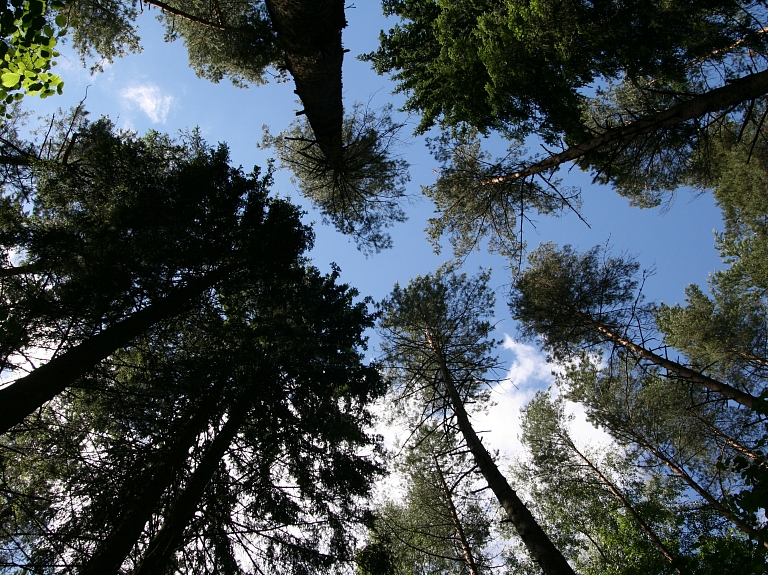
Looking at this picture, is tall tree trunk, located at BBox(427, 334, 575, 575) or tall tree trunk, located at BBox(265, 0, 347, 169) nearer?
tall tree trunk, located at BBox(265, 0, 347, 169)

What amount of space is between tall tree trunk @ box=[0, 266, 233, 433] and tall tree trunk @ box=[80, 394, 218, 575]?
69.4 inches

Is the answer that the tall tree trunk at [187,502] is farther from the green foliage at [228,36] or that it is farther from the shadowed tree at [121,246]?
the green foliage at [228,36]

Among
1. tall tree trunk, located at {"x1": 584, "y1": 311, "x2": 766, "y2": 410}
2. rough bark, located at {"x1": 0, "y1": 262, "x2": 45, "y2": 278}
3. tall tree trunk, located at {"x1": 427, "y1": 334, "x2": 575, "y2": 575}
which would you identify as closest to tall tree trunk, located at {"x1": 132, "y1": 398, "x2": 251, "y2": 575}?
rough bark, located at {"x1": 0, "y1": 262, "x2": 45, "y2": 278}

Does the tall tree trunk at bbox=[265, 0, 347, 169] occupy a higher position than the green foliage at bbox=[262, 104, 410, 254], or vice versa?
the green foliage at bbox=[262, 104, 410, 254]

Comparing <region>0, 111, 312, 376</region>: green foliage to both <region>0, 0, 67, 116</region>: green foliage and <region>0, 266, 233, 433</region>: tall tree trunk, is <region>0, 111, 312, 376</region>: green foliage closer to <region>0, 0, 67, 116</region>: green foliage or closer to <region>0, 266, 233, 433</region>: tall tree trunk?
<region>0, 266, 233, 433</region>: tall tree trunk

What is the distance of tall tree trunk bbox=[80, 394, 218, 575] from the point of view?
482cm

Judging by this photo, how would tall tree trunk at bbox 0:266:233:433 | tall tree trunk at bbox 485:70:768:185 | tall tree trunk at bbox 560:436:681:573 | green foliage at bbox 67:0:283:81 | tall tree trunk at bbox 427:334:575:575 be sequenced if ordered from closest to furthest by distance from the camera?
tall tree trunk at bbox 0:266:233:433 → tall tree trunk at bbox 485:70:768:185 → tall tree trunk at bbox 427:334:575:575 → green foliage at bbox 67:0:283:81 → tall tree trunk at bbox 560:436:681:573

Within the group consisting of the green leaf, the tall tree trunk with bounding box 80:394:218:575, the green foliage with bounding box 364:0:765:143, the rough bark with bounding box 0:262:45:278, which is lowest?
the tall tree trunk with bounding box 80:394:218:575

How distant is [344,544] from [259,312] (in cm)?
476

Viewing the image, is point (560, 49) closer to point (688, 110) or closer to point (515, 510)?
point (688, 110)

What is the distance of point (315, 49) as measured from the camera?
536 cm

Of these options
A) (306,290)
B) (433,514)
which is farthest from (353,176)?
(433,514)

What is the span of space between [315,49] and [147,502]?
6.89 meters

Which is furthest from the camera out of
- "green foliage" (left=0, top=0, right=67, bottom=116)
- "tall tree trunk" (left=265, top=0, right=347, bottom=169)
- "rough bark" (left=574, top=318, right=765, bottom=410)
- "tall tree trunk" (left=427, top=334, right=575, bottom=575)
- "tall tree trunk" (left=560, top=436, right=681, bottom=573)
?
"tall tree trunk" (left=560, top=436, right=681, bottom=573)
